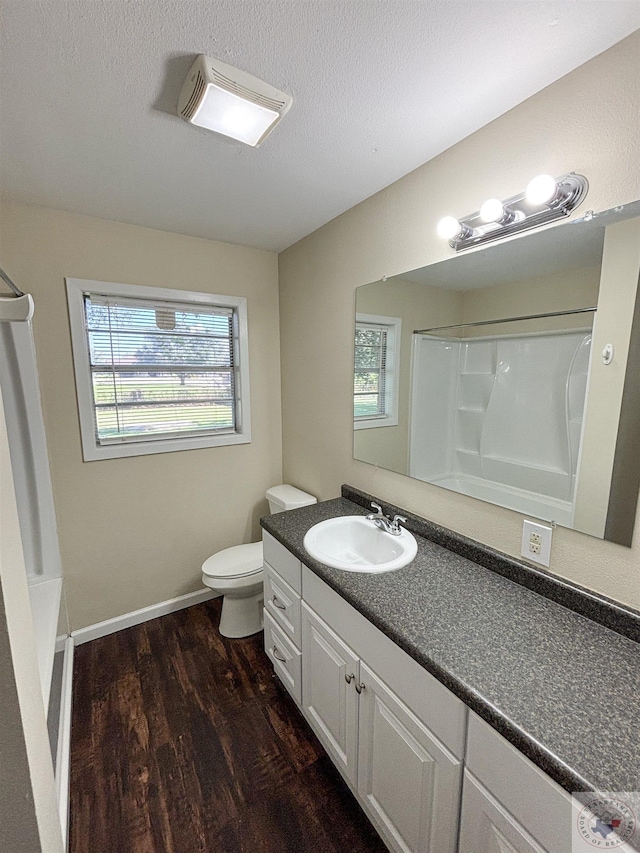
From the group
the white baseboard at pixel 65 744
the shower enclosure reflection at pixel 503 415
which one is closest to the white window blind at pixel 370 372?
the shower enclosure reflection at pixel 503 415

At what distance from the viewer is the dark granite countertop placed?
2.19 feet

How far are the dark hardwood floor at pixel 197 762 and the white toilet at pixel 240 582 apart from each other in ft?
0.42

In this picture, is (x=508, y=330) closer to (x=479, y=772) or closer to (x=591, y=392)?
(x=591, y=392)

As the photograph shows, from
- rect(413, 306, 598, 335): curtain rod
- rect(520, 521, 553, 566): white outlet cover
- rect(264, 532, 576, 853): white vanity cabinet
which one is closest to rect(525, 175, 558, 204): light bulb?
rect(413, 306, 598, 335): curtain rod

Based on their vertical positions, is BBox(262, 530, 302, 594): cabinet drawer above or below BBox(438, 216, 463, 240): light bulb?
below

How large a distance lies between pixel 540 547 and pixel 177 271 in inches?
89.2

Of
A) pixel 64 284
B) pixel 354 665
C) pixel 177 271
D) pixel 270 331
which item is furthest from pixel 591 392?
pixel 64 284

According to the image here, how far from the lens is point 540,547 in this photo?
1157 mm

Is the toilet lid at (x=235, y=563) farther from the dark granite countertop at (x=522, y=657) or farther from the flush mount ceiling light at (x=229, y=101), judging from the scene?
the flush mount ceiling light at (x=229, y=101)

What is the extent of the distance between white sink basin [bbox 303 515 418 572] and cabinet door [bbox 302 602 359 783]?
10.4 inches

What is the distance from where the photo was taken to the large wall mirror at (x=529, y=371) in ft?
3.20

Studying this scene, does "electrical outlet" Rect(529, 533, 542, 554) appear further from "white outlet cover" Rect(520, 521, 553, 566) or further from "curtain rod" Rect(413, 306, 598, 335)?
"curtain rod" Rect(413, 306, 598, 335)

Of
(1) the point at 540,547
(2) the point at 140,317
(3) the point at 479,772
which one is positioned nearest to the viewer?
(3) the point at 479,772

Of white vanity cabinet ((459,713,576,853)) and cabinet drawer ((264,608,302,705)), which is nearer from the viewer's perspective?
white vanity cabinet ((459,713,576,853))
